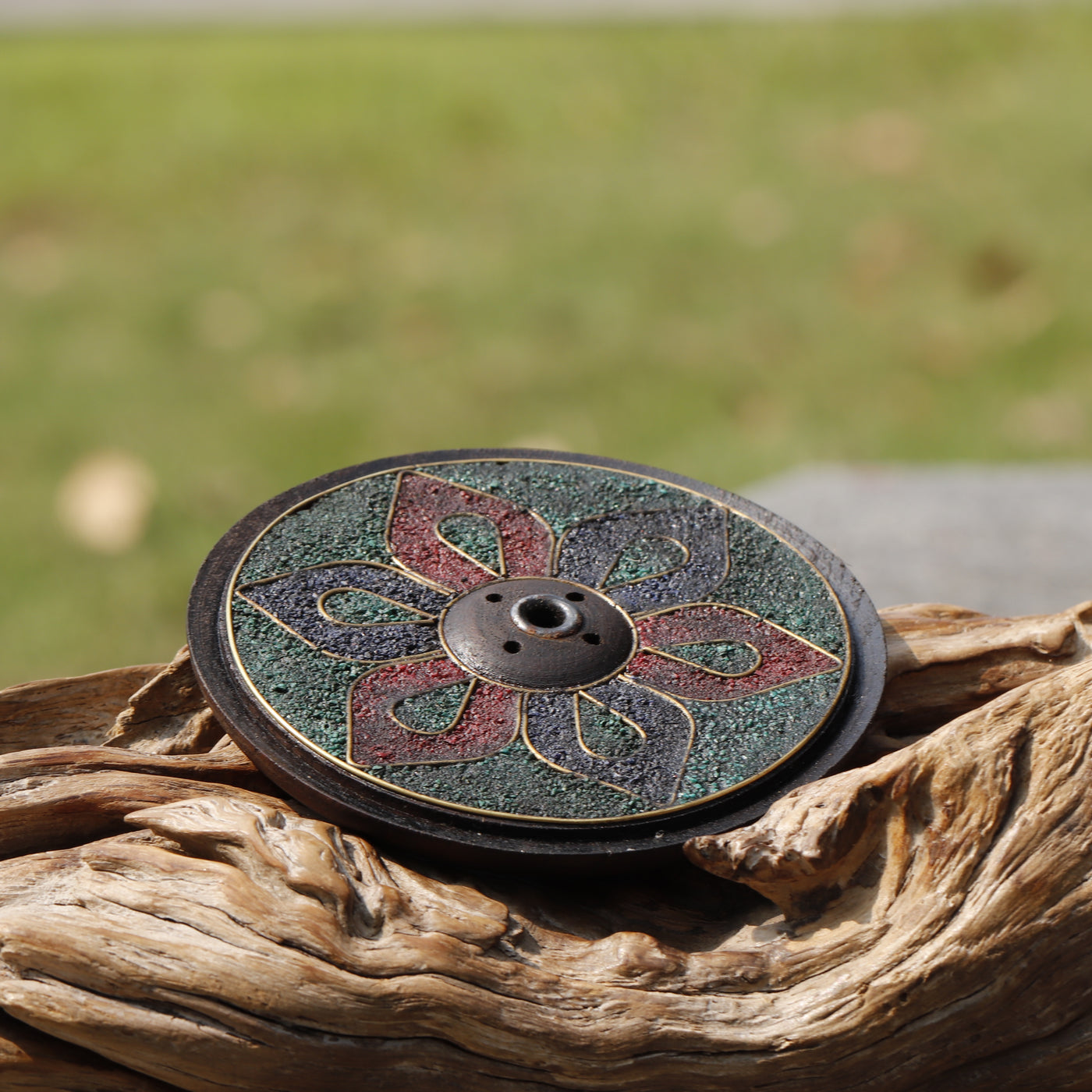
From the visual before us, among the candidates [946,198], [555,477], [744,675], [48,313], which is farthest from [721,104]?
[744,675]

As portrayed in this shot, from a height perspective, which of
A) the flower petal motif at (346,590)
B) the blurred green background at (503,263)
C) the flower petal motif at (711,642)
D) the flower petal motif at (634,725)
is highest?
the blurred green background at (503,263)

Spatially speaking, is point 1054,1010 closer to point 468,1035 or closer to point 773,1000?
point 773,1000

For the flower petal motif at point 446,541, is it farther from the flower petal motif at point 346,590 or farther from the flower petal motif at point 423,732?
the flower petal motif at point 423,732

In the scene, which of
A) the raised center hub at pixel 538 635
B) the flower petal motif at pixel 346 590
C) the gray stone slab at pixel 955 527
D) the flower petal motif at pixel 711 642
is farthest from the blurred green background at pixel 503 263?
the flower petal motif at pixel 711 642

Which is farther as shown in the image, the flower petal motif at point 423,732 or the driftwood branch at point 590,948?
the flower petal motif at point 423,732

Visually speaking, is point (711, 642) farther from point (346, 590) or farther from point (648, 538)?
point (346, 590)

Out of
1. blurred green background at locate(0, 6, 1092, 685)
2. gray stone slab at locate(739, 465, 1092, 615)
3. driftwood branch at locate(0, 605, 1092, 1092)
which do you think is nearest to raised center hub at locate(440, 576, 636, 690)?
driftwood branch at locate(0, 605, 1092, 1092)
